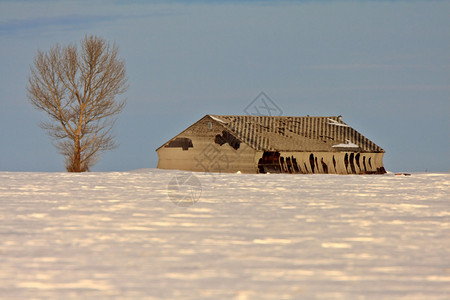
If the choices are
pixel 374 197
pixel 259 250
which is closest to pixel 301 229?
pixel 259 250

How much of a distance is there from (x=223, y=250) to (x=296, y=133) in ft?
95.8

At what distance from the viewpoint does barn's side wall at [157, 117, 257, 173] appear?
3316 cm

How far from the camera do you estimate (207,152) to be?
34.5 meters

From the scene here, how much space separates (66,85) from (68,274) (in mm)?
29427

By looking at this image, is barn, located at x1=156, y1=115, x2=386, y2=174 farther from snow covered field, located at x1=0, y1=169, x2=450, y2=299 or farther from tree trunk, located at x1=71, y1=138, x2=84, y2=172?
snow covered field, located at x1=0, y1=169, x2=450, y2=299

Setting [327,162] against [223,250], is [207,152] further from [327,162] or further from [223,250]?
[223,250]

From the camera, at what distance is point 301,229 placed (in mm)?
9156

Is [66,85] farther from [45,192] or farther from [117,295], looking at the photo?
[117,295]

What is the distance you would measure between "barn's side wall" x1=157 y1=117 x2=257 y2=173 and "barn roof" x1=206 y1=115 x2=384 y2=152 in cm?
49

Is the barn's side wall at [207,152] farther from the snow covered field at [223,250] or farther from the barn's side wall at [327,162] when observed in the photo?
the snow covered field at [223,250]

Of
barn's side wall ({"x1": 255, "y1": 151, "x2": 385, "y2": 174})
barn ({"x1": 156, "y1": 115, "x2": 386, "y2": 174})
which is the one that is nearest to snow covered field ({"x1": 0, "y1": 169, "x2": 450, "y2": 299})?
barn ({"x1": 156, "y1": 115, "x2": 386, "y2": 174})

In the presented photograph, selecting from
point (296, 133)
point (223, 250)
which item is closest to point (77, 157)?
point (296, 133)

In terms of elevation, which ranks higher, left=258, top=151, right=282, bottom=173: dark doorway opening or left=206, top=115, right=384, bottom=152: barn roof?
left=206, top=115, right=384, bottom=152: barn roof

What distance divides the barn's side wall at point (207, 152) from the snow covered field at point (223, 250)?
65.1 feet
